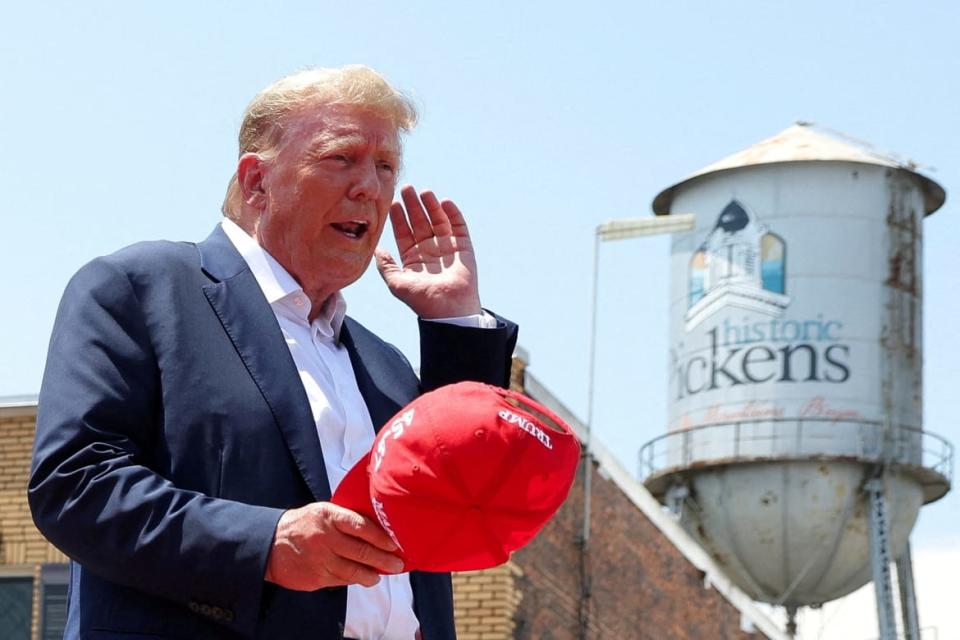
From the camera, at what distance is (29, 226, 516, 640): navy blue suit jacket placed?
123 inches

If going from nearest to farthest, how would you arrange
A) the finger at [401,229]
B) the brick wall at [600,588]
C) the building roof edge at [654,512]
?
1. the finger at [401,229]
2. the brick wall at [600,588]
3. the building roof edge at [654,512]

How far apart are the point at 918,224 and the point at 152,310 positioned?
2930 cm

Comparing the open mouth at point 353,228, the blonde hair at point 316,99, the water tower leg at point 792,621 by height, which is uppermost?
the water tower leg at point 792,621

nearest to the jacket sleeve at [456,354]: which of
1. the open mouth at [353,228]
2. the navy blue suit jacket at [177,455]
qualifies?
the navy blue suit jacket at [177,455]

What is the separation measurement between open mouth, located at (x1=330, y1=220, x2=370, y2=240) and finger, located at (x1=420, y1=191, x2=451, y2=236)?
435 mm

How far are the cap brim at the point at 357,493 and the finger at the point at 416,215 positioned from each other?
3.54ft

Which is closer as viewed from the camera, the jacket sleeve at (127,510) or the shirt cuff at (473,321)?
the jacket sleeve at (127,510)

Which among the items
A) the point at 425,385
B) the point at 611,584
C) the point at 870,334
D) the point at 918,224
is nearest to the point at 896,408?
the point at 870,334

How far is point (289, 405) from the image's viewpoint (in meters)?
3.37

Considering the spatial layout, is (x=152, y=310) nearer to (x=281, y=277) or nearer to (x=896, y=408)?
(x=281, y=277)

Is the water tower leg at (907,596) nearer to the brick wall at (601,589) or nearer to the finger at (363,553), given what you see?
the brick wall at (601,589)

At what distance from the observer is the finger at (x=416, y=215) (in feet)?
13.3

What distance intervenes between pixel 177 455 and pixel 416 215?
99 cm

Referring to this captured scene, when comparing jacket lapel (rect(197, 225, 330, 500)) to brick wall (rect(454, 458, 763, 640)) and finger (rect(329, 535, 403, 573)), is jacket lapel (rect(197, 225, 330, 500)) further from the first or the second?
brick wall (rect(454, 458, 763, 640))
